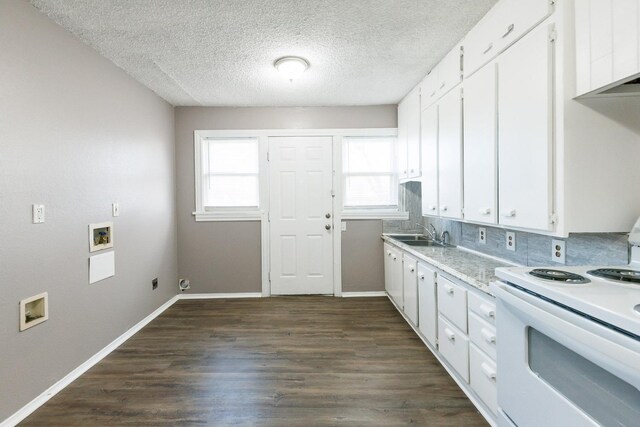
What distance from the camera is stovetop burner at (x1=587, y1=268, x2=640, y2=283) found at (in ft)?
3.48

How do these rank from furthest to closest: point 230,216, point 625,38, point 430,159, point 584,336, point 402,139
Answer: point 230,216, point 402,139, point 430,159, point 625,38, point 584,336

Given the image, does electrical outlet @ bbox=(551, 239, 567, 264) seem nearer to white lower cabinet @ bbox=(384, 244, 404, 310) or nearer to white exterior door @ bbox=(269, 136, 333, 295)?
white lower cabinet @ bbox=(384, 244, 404, 310)

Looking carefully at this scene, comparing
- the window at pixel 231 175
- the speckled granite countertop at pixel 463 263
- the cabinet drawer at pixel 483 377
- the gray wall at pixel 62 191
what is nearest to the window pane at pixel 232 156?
the window at pixel 231 175

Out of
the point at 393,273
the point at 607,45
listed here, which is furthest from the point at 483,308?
the point at 393,273

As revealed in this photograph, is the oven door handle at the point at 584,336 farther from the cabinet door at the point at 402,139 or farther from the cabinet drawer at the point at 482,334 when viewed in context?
the cabinet door at the point at 402,139

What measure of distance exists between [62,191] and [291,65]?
2.03 m

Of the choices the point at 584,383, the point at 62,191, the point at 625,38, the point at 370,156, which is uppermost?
the point at 370,156

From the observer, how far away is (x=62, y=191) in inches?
82.7

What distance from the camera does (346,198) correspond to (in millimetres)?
4027

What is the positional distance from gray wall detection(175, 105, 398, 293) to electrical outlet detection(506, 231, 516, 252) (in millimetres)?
2231

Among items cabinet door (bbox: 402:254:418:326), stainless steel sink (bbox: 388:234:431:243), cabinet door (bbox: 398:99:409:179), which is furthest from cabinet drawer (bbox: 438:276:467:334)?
cabinet door (bbox: 398:99:409:179)

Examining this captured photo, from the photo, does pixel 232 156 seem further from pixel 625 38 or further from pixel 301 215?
pixel 625 38

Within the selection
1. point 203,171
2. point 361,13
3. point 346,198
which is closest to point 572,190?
point 361,13

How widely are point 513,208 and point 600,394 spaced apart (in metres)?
1.07
